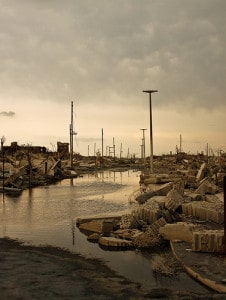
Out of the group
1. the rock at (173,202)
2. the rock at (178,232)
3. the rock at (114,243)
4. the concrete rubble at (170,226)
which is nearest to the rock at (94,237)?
the concrete rubble at (170,226)

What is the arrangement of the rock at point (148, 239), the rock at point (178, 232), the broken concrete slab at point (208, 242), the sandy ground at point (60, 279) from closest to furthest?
the sandy ground at point (60, 279) → the broken concrete slab at point (208, 242) → the rock at point (178, 232) → the rock at point (148, 239)

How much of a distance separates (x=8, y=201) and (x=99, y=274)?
16.9 metres

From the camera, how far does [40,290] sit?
28.4 ft

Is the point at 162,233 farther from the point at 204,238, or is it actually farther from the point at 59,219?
the point at 59,219

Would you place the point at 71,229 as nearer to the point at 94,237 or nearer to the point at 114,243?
the point at 94,237

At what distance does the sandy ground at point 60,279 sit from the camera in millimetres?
8297

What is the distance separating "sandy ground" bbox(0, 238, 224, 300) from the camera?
830 cm

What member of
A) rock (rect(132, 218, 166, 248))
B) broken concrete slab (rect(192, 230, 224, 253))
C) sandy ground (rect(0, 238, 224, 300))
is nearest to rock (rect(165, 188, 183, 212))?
rock (rect(132, 218, 166, 248))

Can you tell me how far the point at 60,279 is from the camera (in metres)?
9.48

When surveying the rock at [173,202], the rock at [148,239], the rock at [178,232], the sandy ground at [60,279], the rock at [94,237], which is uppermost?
the rock at [173,202]

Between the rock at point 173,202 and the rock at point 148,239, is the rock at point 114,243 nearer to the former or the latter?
the rock at point 148,239

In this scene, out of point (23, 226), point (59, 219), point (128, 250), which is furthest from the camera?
point (59, 219)

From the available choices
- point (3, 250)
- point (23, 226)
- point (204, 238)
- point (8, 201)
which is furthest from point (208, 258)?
point (8, 201)

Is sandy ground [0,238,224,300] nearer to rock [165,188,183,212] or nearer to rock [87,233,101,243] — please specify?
rock [87,233,101,243]
